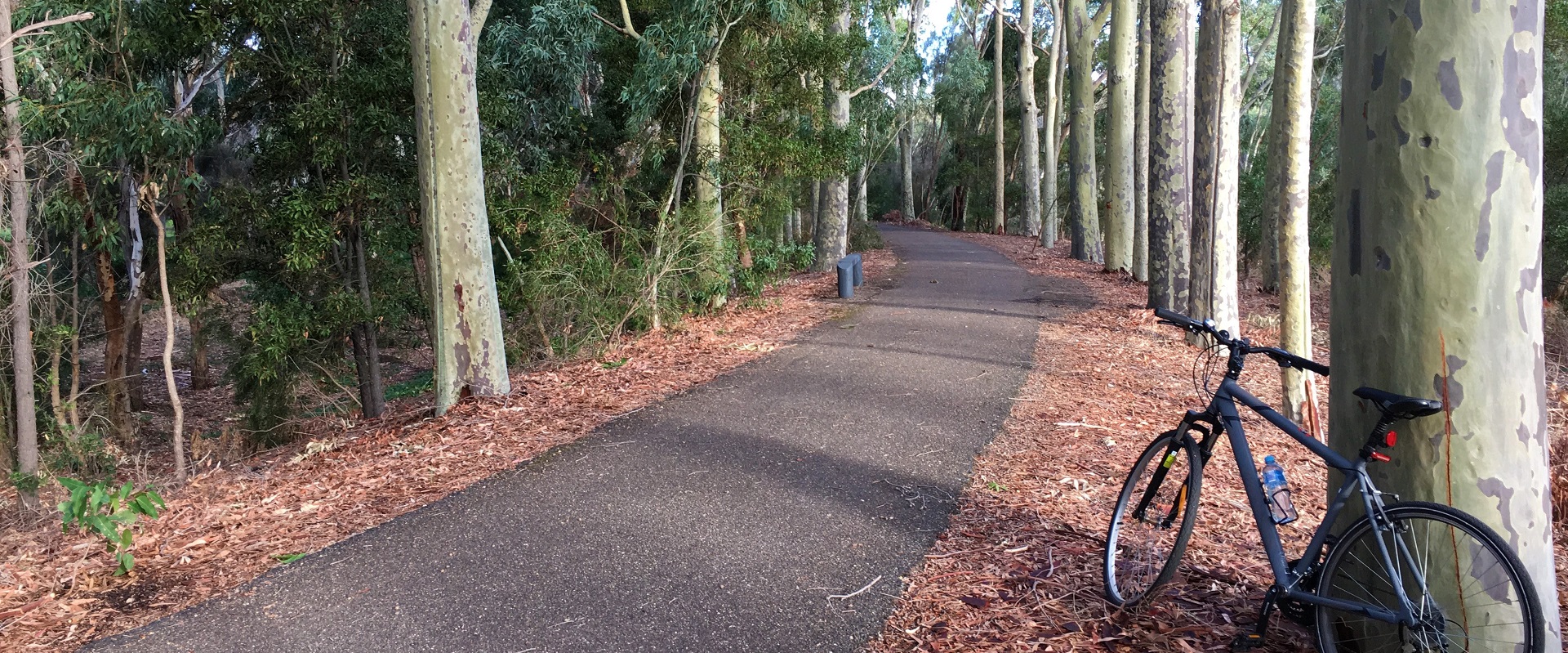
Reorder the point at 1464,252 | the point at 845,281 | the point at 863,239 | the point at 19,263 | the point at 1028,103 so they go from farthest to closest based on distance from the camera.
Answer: the point at 1028,103
the point at 863,239
the point at 845,281
the point at 19,263
the point at 1464,252

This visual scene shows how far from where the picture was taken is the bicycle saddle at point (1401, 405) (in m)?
2.80

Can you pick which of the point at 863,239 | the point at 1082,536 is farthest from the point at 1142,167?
the point at 1082,536

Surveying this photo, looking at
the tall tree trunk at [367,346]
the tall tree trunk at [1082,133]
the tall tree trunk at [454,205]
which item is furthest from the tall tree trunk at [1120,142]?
the tall tree trunk at [367,346]

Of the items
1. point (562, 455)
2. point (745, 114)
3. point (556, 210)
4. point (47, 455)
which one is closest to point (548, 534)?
point (562, 455)

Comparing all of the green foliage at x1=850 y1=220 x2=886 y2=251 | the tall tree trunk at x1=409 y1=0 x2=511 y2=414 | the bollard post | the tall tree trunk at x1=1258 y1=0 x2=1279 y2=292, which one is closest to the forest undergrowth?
the tall tree trunk at x1=1258 y1=0 x2=1279 y2=292

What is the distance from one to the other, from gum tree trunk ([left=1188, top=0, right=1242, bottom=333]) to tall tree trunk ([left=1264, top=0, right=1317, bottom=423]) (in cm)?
154

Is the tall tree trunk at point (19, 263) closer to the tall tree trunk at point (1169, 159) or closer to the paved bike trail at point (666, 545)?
the paved bike trail at point (666, 545)

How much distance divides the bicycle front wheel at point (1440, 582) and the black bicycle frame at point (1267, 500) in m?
0.04

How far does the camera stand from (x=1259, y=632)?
3.29m

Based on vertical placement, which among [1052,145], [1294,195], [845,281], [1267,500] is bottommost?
[1267,500]

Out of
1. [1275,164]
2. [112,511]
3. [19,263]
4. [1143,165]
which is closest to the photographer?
[112,511]

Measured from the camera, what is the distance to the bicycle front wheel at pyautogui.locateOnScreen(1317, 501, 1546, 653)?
2.68 meters

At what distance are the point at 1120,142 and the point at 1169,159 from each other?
5.85 meters

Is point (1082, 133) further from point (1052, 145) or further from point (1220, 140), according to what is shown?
point (1220, 140)
